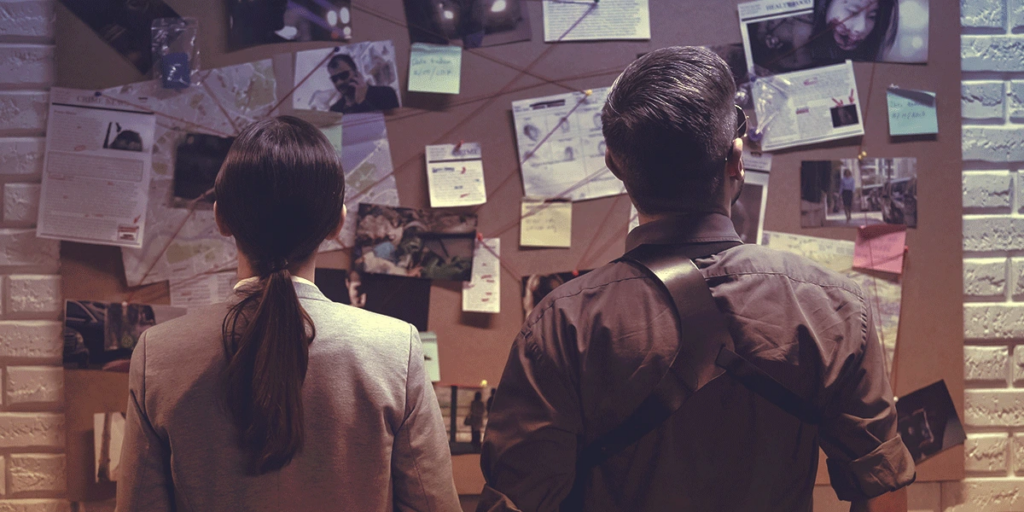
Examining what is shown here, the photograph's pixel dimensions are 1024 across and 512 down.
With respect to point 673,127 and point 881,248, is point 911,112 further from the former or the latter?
point 673,127

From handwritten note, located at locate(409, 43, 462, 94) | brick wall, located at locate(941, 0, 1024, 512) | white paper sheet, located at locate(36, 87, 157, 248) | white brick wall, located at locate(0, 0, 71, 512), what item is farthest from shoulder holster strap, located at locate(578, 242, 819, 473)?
white brick wall, located at locate(0, 0, 71, 512)

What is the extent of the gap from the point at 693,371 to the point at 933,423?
3.53 ft

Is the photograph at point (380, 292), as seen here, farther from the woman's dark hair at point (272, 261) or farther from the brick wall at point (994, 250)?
the brick wall at point (994, 250)

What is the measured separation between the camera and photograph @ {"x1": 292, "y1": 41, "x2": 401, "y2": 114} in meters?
1.43

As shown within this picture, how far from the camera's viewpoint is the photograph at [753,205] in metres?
1.49

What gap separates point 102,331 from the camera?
1.41 meters

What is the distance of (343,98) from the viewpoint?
1440mm

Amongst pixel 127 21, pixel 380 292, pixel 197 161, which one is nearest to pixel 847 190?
pixel 380 292

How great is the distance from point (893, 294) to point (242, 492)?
4.61 feet

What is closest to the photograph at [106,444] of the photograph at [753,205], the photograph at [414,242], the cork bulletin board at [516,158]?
the cork bulletin board at [516,158]

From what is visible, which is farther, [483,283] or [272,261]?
[483,283]

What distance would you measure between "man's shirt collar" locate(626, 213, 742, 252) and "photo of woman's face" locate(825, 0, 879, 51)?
0.92 metres

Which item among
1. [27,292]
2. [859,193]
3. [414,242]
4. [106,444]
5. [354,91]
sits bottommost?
[106,444]

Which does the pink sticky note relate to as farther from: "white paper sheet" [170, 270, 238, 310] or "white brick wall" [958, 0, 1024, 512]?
"white paper sheet" [170, 270, 238, 310]
